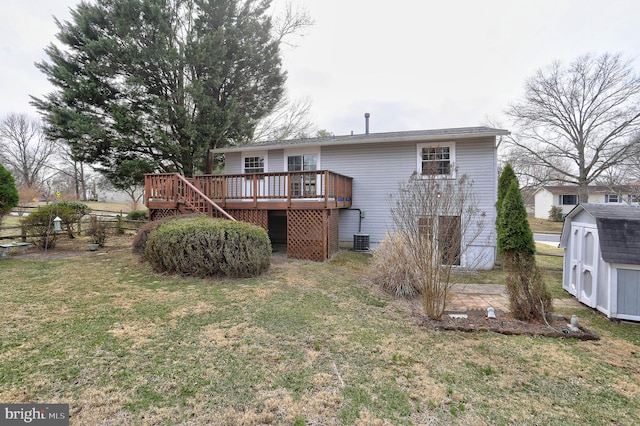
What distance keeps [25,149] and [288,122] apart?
33811mm

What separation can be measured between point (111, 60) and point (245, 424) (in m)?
15.2

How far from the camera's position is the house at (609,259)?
429cm

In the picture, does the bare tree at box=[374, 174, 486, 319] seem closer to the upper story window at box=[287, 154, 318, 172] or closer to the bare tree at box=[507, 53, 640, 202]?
the upper story window at box=[287, 154, 318, 172]

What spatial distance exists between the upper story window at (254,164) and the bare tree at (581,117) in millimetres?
17792

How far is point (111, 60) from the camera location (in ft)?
40.2

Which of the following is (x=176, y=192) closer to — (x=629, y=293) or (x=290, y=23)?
(x=629, y=293)

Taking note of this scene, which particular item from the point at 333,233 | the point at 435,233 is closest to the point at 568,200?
the point at 333,233

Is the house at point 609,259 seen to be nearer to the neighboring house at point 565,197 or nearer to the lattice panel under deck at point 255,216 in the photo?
the lattice panel under deck at point 255,216

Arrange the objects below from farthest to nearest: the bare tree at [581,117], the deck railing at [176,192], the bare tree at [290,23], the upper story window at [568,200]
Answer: the upper story window at [568,200], the bare tree at [581,117], the bare tree at [290,23], the deck railing at [176,192]

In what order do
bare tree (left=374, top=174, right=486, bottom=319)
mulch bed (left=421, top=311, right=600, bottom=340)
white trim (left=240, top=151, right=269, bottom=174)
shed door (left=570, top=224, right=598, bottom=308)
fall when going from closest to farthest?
1. mulch bed (left=421, top=311, right=600, bottom=340)
2. bare tree (left=374, top=174, right=486, bottom=319)
3. shed door (left=570, top=224, right=598, bottom=308)
4. white trim (left=240, top=151, right=269, bottom=174)

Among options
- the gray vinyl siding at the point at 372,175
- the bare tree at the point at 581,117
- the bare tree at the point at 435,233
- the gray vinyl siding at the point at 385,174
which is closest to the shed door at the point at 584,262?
the bare tree at the point at 435,233

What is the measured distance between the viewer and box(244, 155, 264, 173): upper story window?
11422mm

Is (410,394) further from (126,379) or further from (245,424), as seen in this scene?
(126,379)

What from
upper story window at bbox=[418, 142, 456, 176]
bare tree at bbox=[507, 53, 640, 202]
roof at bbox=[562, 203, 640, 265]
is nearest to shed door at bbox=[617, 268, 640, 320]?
roof at bbox=[562, 203, 640, 265]
